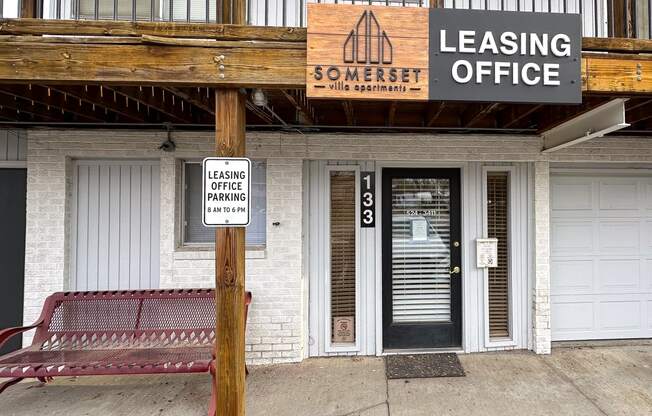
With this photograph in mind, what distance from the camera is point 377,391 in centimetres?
345

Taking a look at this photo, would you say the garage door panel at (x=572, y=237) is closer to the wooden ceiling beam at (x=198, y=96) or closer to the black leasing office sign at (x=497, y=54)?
the black leasing office sign at (x=497, y=54)

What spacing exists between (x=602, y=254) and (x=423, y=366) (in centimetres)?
272

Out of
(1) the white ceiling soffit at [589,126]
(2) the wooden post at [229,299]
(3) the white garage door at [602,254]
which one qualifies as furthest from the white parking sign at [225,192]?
(3) the white garage door at [602,254]

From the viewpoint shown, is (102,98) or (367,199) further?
(367,199)

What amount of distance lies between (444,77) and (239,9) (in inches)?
61.3

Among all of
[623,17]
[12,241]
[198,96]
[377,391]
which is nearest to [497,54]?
[623,17]

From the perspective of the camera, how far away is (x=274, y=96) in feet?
10.6

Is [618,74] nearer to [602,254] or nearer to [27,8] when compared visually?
[602,254]

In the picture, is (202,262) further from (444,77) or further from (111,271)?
(444,77)

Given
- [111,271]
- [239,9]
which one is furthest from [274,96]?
[111,271]

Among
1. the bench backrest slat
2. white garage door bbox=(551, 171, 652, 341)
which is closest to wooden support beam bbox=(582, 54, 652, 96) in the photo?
white garage door bbox=(551, 171, 652, 341)

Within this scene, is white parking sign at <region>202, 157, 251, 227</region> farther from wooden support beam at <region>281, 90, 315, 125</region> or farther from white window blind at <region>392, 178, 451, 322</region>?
white window blind at <region>392, 178, 451, 322</region>

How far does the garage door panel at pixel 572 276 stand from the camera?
14.8ft

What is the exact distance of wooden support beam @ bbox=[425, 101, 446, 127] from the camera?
11.2ft
